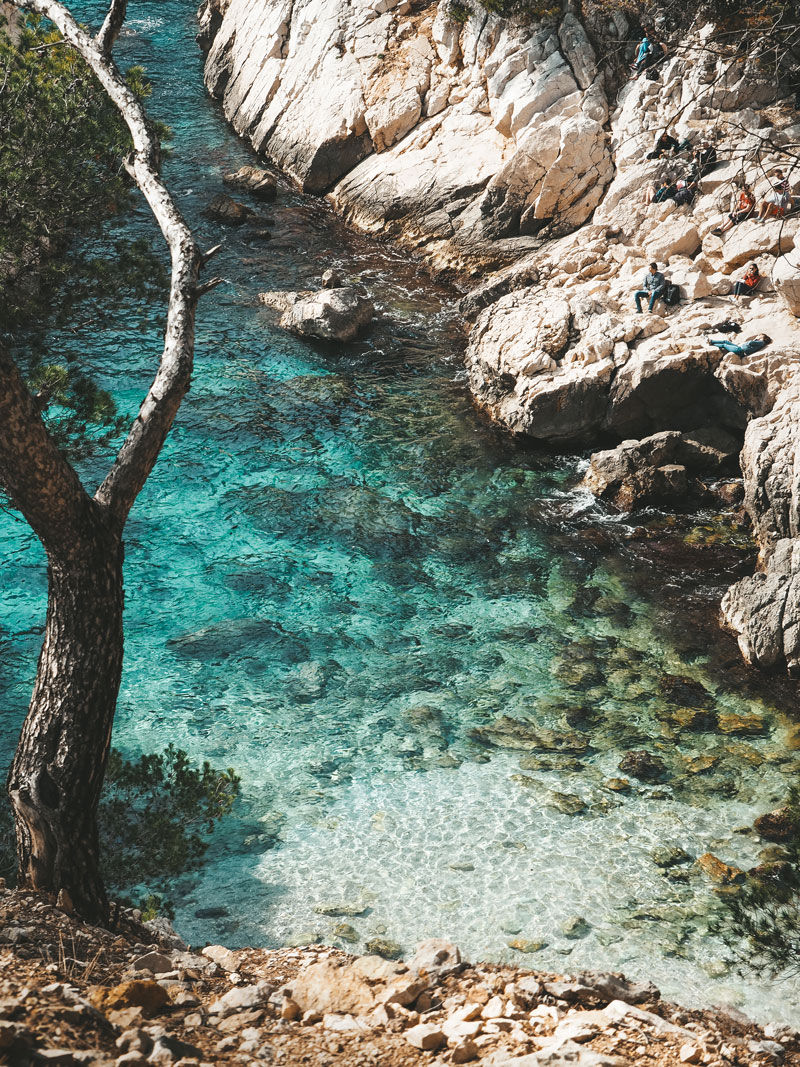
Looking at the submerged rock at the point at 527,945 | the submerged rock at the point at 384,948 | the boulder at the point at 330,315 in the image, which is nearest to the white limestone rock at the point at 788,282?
the boulder at the point at 330,315

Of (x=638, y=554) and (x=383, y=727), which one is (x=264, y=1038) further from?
(x=638, y=554)

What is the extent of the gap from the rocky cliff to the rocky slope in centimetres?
860

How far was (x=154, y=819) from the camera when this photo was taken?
32.9ft

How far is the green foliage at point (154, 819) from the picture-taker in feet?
30.2

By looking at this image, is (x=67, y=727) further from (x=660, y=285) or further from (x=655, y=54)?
(x=655, y=54)

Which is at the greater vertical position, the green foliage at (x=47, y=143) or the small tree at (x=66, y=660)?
the green foliage at (x=47, y=143)

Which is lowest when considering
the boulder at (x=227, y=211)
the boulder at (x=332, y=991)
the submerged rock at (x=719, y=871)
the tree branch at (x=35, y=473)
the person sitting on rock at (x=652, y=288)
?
the submerged rock at (x=719, y=871)

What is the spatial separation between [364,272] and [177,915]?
68.2 ft

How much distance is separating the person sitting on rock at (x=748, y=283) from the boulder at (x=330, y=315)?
9.34 metres

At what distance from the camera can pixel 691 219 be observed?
20906 mm

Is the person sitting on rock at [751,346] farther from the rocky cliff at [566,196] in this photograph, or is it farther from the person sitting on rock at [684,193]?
the person sitting on rock at [684,193]

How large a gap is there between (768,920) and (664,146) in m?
19.8

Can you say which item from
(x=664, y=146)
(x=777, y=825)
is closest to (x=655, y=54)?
(x=664, y=146)

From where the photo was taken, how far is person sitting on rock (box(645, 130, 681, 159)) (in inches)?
888
